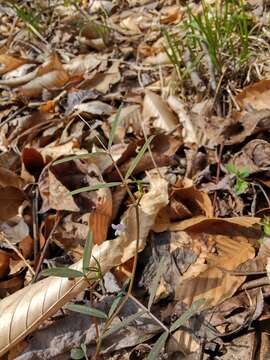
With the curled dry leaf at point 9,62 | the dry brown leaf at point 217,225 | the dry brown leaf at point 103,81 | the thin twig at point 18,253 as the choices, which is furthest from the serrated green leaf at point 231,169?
the curled dry leaf at point 9,62

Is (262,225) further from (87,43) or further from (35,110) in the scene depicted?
(87,43)

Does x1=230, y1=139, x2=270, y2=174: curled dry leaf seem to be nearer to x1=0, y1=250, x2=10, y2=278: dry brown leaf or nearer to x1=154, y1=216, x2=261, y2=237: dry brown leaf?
x1=154, y1=216, x2=261, y2=237: dry brown leaf

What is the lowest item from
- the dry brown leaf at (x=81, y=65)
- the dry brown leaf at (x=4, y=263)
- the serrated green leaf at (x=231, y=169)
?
the dry brown leaf at (x=4, y=263)

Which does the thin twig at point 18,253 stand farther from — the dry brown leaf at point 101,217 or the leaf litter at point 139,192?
the dry brown leaf at point 101,217

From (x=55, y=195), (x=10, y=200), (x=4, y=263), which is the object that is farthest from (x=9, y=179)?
A: (x=4, y=263)

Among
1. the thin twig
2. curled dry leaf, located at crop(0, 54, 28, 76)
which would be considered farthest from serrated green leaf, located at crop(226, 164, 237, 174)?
curled dry leaf, located at crop(0, 54, 28, 76)

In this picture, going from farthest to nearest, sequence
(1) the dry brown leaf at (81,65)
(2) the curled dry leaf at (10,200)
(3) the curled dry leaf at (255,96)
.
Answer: (1) the dry brown leaf at (81,65)
(3) the curled dry leaf at (255,96)
(2) the curled dry leaf at (10,200)

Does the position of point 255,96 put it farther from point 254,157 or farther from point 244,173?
point 244,173
